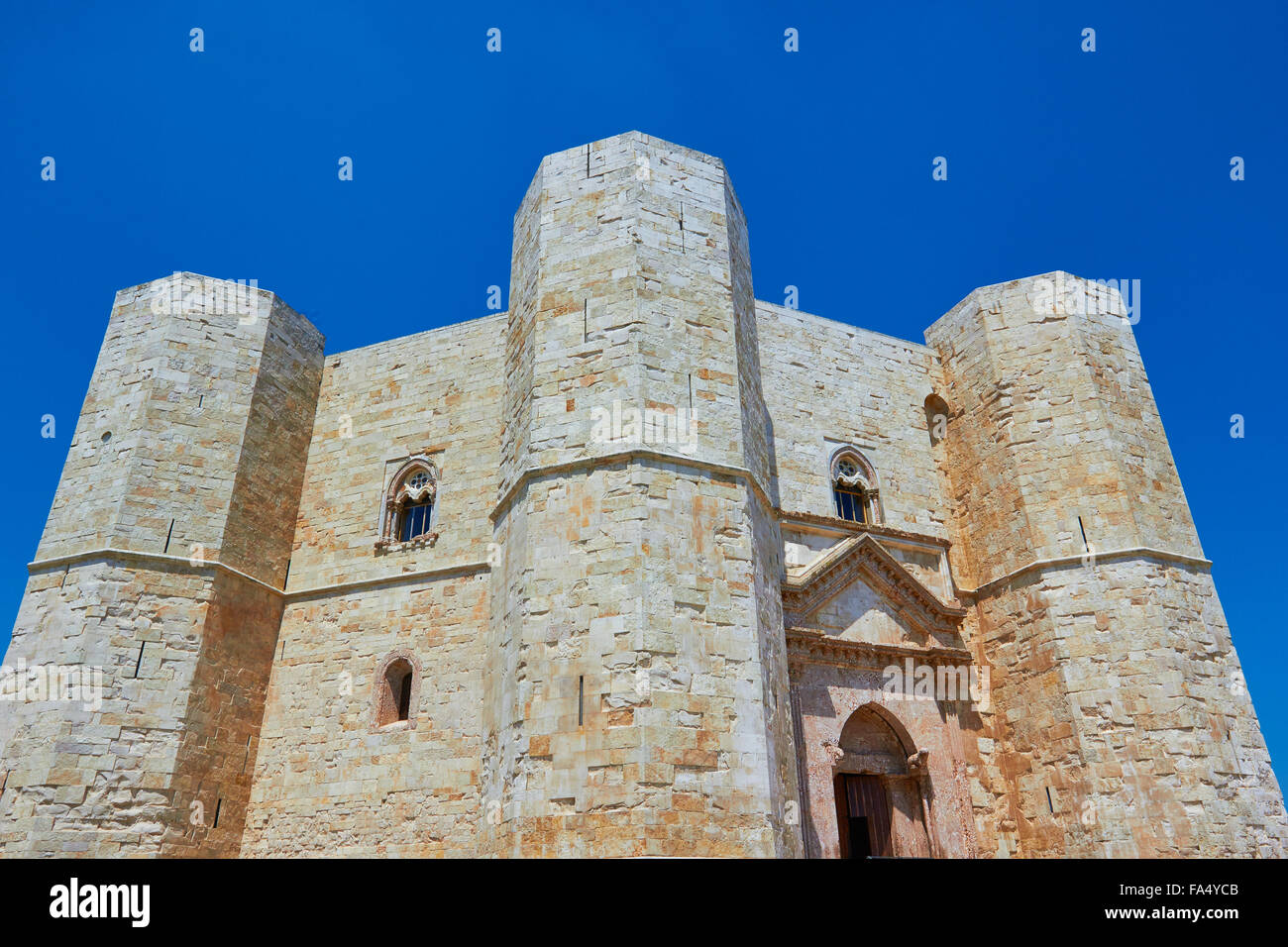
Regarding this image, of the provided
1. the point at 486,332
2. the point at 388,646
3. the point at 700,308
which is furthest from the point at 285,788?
the point at 700,308

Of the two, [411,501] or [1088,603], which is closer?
[1088,603]

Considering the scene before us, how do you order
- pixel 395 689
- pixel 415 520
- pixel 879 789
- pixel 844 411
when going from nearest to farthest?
pixel 879 789 < pixel 395 689 < pixel 415 520 < pixel 844 411

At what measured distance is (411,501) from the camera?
44.0ft

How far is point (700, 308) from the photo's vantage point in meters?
11.2

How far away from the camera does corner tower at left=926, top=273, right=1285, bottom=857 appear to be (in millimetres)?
10812

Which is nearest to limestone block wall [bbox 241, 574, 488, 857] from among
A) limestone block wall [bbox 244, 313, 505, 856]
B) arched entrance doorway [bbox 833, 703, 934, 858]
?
limestone block wall [bbox 244, 313, 505, 856]

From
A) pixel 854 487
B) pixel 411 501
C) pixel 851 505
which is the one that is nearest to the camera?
pixel 411 501

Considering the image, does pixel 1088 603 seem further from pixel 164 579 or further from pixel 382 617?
pixel 164 579

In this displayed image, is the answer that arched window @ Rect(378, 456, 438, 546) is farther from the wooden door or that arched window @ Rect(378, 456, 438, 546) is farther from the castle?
the wooden door

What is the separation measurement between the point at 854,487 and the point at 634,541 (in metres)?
5.59

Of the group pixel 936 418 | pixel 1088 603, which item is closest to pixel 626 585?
pixel 1088 603
